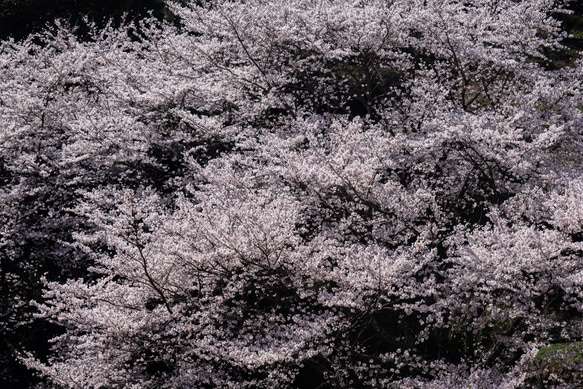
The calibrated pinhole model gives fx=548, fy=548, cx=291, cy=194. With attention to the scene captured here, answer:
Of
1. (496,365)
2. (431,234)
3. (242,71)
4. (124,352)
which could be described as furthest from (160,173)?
(496,365)

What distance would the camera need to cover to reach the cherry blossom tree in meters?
6.96

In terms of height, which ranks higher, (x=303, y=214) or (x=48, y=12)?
(x=48, y=12)

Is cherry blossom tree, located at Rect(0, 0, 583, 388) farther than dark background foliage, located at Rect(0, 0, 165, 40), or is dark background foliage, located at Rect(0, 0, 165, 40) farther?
dark background foliage, located at Rect(0, 0, 165, 40)

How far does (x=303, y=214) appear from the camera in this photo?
884 cm

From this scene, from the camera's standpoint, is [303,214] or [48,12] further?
[48,12]

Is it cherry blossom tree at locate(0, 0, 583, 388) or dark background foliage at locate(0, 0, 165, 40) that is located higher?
dark background foliage at locate(0, 0, 165, 40)

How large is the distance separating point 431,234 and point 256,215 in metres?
3.01

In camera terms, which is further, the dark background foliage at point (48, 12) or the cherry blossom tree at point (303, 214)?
the dark background foliage at point (48, 12)

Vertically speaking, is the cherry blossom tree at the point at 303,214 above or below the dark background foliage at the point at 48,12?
below

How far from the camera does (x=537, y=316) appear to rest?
684cm

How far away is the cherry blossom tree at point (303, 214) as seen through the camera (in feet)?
22.8

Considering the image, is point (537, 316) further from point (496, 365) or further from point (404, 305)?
point (404, 305)

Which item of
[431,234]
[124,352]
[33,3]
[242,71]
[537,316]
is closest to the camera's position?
[537,316]

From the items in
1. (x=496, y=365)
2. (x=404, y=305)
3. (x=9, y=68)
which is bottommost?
(x=496, y=365)
